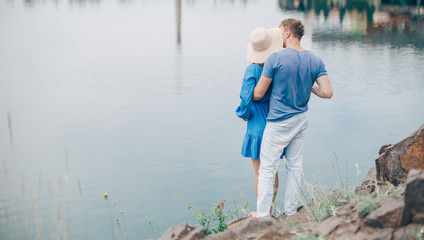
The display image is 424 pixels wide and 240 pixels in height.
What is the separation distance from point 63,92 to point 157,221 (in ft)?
22.5

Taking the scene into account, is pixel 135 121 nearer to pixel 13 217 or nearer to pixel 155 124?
pixel 155 124

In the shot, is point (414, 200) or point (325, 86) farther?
point (325, 86)

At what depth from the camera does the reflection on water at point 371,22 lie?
20.3m

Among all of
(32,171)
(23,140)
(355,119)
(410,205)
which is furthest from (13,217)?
(355,119)

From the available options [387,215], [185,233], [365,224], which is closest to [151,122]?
[185,233]

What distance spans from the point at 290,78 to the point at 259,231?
1.20 m

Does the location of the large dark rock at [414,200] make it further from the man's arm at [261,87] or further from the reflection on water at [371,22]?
the reflection on water at [371,22]

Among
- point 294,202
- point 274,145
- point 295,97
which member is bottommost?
point 294,202

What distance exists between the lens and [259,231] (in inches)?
127

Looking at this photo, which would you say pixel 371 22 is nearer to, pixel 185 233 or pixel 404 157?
pixel 404 157

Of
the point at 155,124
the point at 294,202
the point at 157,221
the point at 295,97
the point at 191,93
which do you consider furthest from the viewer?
the point at 191,93

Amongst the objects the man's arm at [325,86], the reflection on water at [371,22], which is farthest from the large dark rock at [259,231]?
the reflection on water at [371,22]

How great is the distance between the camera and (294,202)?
14.3 feet

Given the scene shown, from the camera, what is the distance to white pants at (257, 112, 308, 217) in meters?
4.05
